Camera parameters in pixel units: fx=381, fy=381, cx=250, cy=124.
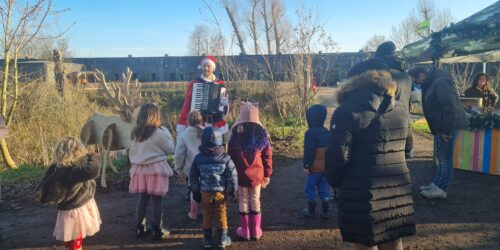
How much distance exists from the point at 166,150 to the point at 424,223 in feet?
10.8

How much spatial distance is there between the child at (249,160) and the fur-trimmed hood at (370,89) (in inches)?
64.3

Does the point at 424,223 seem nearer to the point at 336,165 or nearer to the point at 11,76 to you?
the point at 336,165

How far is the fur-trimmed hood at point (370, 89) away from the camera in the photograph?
105 inches

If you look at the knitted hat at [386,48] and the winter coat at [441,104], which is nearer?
the knitted hat at [386,48]

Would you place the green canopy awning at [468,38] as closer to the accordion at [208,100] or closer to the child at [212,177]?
the accordion at [208,100]

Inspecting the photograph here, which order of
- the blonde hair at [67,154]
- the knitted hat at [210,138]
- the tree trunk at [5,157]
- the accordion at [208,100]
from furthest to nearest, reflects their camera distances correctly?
the tree trunk at [5,157] < the accordion at [208,100] < the knitted hat at [210,138] < the blonde hair at [67,154]

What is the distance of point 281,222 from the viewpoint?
4.92 meters

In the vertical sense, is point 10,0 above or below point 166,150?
above

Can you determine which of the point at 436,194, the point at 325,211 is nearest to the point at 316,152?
the point at 325,211

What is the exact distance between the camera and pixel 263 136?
4336 millimetres

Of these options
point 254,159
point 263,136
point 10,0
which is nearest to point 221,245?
point 254,159

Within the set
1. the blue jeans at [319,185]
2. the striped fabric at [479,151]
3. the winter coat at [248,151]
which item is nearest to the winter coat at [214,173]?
the winter coat at [248,151]

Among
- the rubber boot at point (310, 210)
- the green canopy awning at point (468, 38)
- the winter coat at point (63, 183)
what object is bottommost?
the rubber boot at point (310, 210)

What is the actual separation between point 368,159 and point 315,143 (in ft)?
6.32
